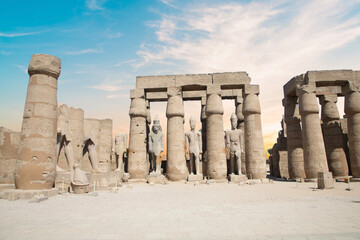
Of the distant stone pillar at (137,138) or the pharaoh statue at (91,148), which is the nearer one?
the pharaoh statue at (91,148)

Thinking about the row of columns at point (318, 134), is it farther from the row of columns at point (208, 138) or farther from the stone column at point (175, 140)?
the stone column at point (175, 140)

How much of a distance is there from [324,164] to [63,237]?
1466cm

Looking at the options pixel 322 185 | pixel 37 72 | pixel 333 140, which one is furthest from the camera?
pixel 333 140

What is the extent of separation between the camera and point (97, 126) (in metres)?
15.5

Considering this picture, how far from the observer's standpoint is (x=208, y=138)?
48.4 feet

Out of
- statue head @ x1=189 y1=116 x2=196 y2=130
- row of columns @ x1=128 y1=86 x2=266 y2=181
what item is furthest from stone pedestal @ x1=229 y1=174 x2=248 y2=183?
statue head @ x1=189 y1=116 x2=196 y2=130

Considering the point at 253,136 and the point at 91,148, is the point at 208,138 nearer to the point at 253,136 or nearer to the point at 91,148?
the point at 253,136

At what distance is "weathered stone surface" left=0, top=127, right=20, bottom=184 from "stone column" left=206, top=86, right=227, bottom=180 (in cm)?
978

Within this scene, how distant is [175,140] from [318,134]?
340 inches

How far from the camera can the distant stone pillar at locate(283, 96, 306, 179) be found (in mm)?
16656


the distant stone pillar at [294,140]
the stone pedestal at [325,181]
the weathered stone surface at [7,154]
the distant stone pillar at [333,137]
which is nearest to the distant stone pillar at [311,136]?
the distant stone pillar at [294,140]

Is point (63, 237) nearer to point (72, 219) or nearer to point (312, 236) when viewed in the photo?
point (72, 219)

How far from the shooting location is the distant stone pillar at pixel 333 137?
16.5 m

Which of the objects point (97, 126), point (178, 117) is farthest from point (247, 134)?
point (97, 126)
